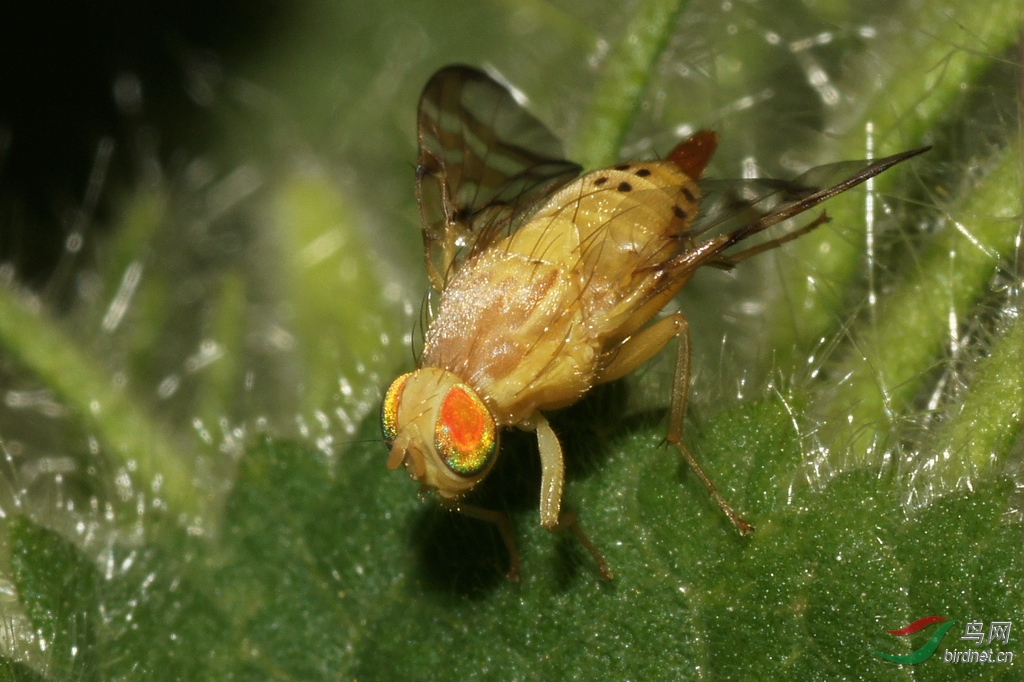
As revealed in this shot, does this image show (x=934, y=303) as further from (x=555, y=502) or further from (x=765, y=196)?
(x=555, y=502)

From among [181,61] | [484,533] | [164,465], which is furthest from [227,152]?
[484,533]

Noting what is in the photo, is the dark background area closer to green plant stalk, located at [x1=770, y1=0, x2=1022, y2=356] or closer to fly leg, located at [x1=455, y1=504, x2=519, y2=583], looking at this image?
fly leg, located at [x1=455, y1=504, x2=519, y2=583]

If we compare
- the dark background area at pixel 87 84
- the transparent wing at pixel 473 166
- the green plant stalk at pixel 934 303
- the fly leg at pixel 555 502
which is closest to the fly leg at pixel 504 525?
the fly leg at pixel 555 502

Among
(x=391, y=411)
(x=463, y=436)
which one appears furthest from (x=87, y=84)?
(x=463, y=436)

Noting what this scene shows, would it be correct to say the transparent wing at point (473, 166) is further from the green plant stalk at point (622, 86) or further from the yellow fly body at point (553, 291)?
the green plant stalk at point (622, 86)

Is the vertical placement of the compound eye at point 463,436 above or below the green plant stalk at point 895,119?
below

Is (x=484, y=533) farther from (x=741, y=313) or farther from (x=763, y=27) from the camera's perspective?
(x=763, y=27)

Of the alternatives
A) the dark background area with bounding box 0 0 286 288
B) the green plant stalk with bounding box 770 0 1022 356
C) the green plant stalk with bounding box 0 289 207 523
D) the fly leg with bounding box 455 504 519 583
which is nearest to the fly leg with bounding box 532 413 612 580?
the fly leg with bounding box 455 504 519 583
